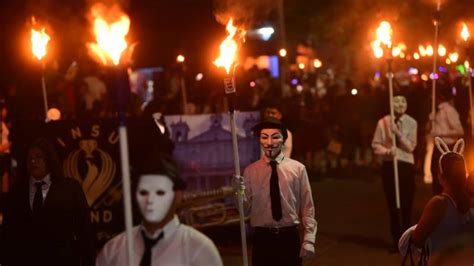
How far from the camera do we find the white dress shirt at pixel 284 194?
7.37 meters

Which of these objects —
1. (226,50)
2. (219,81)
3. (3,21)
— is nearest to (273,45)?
(219,81)

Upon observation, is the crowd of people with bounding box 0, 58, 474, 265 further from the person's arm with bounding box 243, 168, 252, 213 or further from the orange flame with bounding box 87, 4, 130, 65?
the orange flame with bounding box 87, 4, 130, 65

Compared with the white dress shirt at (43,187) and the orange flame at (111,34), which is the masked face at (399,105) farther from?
the orange flame at (111,34)

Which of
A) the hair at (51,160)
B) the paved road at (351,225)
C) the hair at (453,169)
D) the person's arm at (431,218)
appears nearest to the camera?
the person's arm at (431,218)

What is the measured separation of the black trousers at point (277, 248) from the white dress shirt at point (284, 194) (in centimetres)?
8

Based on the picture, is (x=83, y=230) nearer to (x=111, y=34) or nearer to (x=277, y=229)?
(x=277, y=229)

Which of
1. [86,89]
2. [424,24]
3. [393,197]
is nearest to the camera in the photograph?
[393,197]

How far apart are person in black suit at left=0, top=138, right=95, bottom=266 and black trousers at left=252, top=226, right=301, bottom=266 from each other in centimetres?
140

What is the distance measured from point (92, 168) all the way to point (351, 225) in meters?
4.51

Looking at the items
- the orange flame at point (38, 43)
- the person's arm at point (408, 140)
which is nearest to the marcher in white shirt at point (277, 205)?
the person's arm at point (408, 140)

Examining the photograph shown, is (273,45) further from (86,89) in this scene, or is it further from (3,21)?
(3,21)

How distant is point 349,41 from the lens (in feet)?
161

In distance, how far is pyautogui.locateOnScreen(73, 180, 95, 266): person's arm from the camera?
7.01 metres

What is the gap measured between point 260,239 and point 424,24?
34656mm
